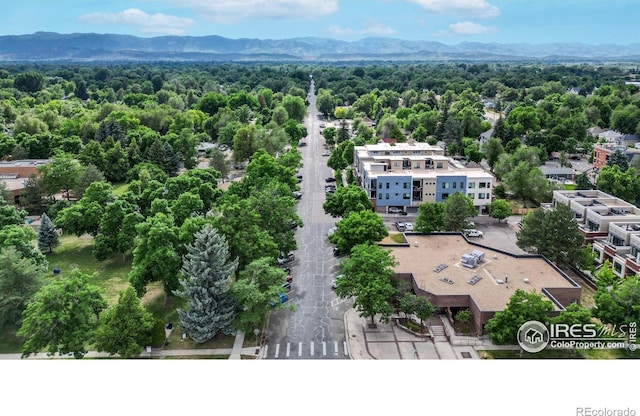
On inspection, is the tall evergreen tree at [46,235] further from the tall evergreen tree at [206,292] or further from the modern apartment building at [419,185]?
the modern apartment building at [419,185]

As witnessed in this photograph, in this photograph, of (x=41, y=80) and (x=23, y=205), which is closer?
(x=23, y=205)

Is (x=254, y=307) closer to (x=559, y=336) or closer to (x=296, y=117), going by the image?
(x=559, y=336)

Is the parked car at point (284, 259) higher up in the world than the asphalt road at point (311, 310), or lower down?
higher up

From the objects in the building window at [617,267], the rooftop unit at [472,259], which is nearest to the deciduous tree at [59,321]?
the rooftop unit at [472,259]

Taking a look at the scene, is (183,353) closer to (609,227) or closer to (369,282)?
(369,282)

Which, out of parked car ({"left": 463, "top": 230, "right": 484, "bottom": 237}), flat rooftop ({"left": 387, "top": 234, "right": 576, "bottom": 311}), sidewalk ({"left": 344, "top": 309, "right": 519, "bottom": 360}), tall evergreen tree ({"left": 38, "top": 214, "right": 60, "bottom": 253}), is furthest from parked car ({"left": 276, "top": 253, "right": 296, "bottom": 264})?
tall evergreen tree ({"left": 38, "top": 214, "right": 60, "bottom": 253})

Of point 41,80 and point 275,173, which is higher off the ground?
point 41,80

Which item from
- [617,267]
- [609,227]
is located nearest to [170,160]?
[609,227]

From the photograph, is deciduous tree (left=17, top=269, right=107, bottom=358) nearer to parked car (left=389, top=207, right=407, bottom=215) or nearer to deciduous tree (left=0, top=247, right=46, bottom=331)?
deciduous tree (left=0, top=247, right=46, bottom=331)

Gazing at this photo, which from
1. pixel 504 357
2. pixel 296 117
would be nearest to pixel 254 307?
pixel 504 357
